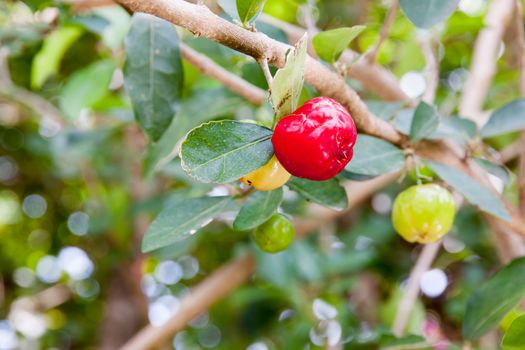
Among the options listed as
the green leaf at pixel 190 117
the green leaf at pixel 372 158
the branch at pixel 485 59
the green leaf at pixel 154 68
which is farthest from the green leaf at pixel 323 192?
the branch at pixel 485 59

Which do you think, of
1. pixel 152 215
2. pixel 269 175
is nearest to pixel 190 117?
pixel 269 175

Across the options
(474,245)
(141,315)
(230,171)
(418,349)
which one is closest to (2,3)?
(230,171)

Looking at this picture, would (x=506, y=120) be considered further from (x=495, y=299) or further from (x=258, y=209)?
(x=258, y=209)

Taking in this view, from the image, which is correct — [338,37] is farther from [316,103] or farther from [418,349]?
[418,349]

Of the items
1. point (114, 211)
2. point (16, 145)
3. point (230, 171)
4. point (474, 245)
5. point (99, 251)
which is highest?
point (230, 171)

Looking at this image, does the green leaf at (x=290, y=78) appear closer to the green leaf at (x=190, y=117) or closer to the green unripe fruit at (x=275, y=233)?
the green unripe fruit at (x=275, y=233)
